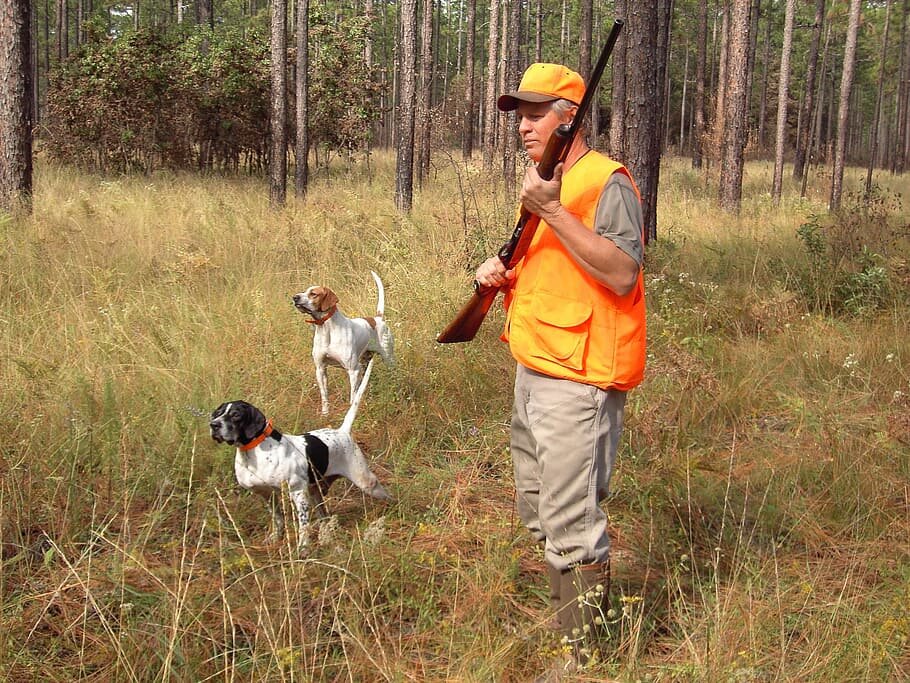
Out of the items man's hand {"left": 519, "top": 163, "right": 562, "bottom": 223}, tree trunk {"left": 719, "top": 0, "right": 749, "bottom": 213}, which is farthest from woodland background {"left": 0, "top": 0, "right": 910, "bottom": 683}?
tree trunk {"left": 719, "top": 0, "right": 749, "bottom": 213}

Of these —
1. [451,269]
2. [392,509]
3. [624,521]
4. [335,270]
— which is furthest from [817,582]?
[335,270]

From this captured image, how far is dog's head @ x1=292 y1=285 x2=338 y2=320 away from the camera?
17.5 ft

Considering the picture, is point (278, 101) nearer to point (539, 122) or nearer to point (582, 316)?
point (539, 122)

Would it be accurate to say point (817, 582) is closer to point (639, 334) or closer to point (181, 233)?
point (639, 334)

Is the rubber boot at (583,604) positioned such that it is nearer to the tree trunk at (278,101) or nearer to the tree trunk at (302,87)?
the tree trunk at (278,101)

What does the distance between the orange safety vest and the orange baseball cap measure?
0.21 metres

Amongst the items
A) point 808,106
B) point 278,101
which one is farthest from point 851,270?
point 808,106

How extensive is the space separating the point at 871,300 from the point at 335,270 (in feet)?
15.5

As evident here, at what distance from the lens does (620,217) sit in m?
2.58

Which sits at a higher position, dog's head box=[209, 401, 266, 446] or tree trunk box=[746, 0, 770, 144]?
tree trunk box=[746, 0, 770, 144]

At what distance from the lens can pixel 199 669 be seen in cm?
269

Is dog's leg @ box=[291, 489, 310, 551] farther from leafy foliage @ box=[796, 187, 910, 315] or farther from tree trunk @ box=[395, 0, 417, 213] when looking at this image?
tree trunk @ box=[395, 0, 417, 213]

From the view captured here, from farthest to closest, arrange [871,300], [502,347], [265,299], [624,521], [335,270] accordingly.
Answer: [335,270]
[871,300]
[265,299]
[502,347]
[624,521]

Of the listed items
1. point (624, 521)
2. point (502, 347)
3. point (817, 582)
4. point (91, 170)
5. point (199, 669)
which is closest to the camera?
point (199, 669)
